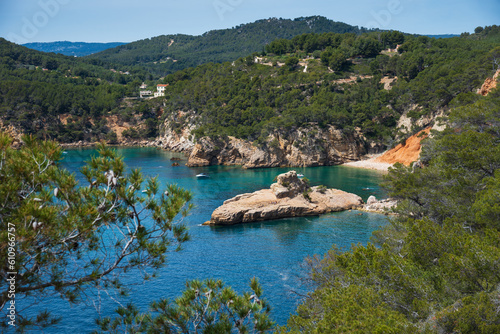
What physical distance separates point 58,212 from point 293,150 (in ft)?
188

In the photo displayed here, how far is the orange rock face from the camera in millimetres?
55213

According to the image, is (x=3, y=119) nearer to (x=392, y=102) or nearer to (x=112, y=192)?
(x=392, y=102)

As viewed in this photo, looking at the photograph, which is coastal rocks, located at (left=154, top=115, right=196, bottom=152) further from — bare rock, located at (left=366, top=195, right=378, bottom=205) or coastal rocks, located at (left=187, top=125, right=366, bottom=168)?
bare rock, located at (left=366, top=195, right=378, bottom=205)

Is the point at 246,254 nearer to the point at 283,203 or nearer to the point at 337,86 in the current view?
the point at 283,203

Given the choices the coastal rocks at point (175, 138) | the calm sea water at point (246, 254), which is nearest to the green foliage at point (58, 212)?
the calm sea water at point (246, 254)

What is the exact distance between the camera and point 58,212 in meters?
7.34

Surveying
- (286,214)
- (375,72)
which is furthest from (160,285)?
(375,72)

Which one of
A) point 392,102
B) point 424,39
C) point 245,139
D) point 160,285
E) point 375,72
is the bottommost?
point 160,285

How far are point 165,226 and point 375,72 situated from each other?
77789 millimetres

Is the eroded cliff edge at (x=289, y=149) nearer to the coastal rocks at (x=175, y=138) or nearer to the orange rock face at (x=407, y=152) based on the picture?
the orange rock face at (x=407, y=152)

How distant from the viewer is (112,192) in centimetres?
806

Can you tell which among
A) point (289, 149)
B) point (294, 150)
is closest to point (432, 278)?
point (294, 150)

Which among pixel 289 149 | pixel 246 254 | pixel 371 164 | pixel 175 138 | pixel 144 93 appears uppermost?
pixel 144 93

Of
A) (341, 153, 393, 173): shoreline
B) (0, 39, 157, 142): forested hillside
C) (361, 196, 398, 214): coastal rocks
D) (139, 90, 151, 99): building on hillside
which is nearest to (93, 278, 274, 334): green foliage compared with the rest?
(361, 196, 398, 214): coastal rocks
